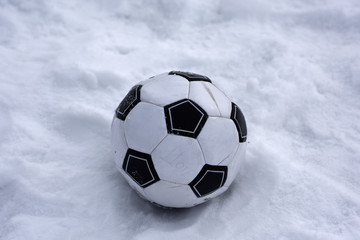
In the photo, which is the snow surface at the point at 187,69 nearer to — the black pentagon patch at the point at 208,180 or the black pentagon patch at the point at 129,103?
the black pentagon patch at the point at 208,180

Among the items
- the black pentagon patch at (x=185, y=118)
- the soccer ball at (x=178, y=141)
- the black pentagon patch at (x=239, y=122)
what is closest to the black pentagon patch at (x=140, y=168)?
the soccer ball at (x=178, y=141)

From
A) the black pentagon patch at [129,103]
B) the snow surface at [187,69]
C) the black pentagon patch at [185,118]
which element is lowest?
the snow surface at [187,69]

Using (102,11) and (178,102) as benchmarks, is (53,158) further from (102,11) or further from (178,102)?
(102,11)

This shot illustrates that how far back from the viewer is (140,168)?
1581mm

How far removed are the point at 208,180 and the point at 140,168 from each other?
0.34 metres

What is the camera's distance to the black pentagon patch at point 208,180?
1571 millimetres

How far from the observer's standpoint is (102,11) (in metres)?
3.07

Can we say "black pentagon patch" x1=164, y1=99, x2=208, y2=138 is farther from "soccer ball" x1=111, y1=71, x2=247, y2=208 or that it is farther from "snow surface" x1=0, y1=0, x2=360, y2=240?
"snow surface" x1=0, y1=0, x2=360, y2=240

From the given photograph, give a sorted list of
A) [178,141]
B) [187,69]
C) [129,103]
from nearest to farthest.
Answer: [178,141] → [129,103] → [187,69]

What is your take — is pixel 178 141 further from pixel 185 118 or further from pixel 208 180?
pixel 208 180

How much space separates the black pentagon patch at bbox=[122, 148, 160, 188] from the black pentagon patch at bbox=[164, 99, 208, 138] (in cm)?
19

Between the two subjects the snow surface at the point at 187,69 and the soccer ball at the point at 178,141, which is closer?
the soccer ball at the point at 178,141

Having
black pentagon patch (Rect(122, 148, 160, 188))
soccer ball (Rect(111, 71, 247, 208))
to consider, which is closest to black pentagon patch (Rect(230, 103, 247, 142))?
soccer ball (Rect(111, 71, 247, 208))

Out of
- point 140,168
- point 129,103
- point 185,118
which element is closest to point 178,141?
point 185,118
